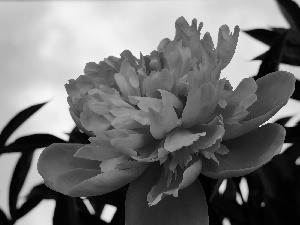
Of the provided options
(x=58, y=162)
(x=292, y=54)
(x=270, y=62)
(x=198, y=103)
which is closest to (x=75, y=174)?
(x=58, y=162)

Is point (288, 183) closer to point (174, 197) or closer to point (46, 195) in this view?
point (174, 197)

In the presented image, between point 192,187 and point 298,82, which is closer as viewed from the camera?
point 192,187

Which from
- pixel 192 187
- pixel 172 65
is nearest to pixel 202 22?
pixel 172 65

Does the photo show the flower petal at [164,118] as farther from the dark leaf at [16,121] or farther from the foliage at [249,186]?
the dark leaf at [16,121]

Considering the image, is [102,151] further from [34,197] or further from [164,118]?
[34,197]

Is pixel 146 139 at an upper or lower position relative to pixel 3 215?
upper

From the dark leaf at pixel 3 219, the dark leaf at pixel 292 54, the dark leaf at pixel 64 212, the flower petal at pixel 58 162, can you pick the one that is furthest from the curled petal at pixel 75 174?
the dark leaf at pixel 292 54

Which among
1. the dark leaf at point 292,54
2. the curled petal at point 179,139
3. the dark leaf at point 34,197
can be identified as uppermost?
the curled petal at point 179,139
